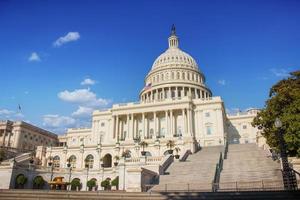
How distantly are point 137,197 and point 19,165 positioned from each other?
102ft

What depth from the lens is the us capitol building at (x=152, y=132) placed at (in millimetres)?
44750

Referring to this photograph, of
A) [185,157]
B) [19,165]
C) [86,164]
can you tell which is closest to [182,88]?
[86,164]

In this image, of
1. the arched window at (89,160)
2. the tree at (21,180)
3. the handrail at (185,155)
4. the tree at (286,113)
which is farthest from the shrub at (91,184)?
the tree at (286,113)

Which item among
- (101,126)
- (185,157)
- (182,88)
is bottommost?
(185,157)

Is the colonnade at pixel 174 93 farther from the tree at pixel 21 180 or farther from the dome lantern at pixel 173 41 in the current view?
the tree at pixel 21 180

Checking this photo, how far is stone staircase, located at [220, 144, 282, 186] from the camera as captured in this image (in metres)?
28.8

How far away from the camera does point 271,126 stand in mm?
37125

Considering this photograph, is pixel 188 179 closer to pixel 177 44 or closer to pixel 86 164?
pixel 86 164

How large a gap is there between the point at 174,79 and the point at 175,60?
11273 mm

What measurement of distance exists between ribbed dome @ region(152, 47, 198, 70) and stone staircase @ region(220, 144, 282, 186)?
69.1 meters

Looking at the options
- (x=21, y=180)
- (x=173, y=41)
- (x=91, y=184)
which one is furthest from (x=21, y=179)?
(x=173, y=41)

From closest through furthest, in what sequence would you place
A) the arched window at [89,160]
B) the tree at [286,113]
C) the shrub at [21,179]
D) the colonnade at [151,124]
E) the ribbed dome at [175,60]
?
the tree at [286,113] → the shrub at [21,179] → the arched window at [89,160] → the colonnade at [151,124] → the ribbed dome at [175,60]

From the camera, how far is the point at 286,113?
33.4 m

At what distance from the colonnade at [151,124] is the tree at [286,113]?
37.7 meters
